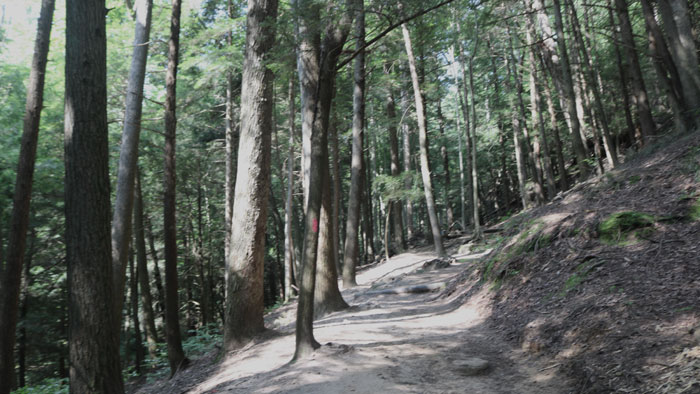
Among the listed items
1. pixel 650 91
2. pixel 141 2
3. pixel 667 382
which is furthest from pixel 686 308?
pixel 650 91

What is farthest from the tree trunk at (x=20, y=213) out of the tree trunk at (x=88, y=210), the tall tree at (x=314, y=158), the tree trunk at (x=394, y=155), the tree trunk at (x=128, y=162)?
the tree trunk at (x=394, y=155)

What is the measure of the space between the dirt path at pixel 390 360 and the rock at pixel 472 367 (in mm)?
44

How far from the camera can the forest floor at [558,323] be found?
378 centimetres

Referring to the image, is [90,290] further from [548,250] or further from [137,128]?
[548,250]

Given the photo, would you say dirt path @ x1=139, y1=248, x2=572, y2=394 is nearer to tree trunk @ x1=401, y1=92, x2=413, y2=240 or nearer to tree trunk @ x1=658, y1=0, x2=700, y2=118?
tree trunk @ x1=658, y1=0, x2=700, y2=118

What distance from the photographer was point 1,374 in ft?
25.2

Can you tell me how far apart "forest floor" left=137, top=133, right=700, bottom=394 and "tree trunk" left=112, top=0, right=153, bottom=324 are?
8.45 feet

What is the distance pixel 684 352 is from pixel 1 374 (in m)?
10.2

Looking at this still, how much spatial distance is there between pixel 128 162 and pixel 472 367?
7271 mm

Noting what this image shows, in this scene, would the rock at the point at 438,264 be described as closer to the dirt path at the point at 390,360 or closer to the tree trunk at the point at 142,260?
the dirt path at the point at 390,360

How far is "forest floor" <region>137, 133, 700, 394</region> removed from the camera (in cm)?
378

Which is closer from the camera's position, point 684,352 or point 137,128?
point 684,352

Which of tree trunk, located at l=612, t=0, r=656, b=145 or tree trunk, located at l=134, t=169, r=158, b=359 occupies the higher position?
tree trunk, located at l=612, t=0, r=656, b=145

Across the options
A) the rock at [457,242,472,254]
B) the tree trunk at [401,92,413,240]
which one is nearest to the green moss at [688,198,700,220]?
the rock at [457,242,472,254]
